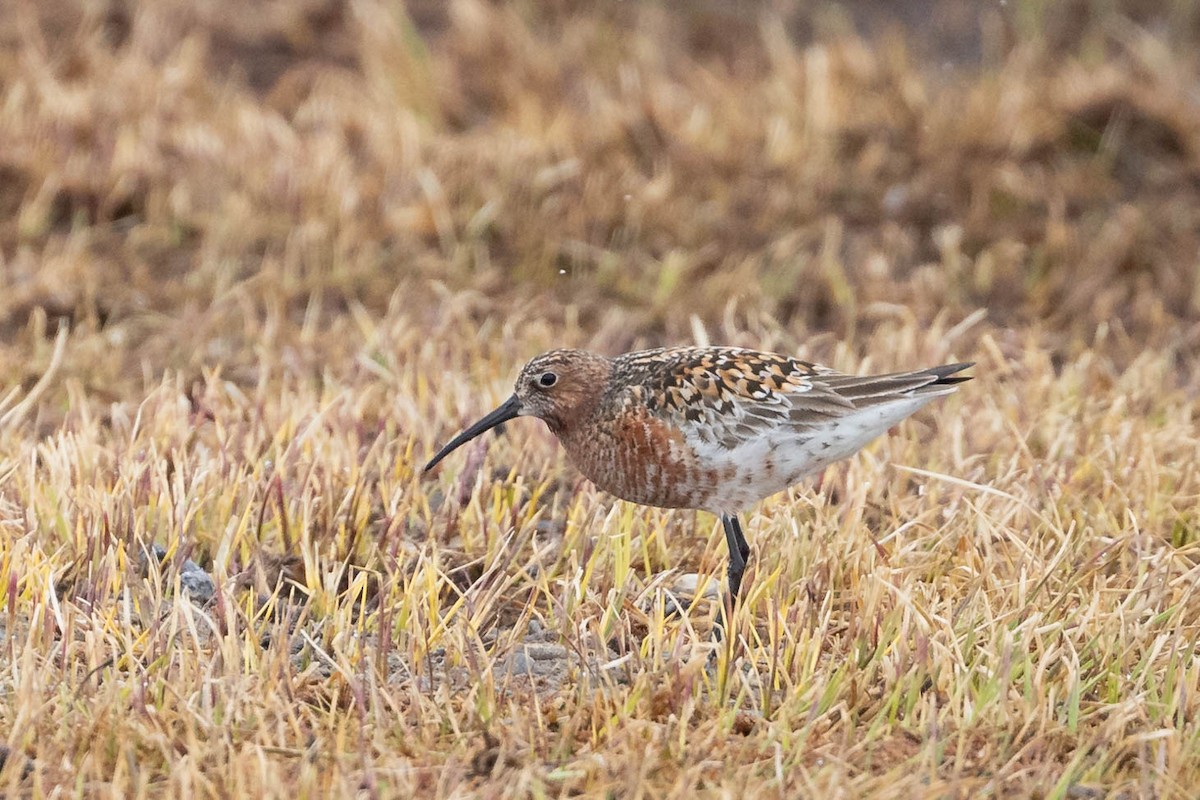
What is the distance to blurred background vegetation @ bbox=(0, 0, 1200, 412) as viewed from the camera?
6.71 meters

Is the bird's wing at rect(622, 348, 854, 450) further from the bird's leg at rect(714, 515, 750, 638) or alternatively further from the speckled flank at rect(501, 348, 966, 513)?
the bird's leg at rect(714, 515, 750, 638)

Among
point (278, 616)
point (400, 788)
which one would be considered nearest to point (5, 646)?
point (278, 616)

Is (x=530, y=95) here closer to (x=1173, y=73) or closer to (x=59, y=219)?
(x=59, y=219)

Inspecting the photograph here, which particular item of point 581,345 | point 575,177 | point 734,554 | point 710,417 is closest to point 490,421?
point 710,417

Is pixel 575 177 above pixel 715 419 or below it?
below

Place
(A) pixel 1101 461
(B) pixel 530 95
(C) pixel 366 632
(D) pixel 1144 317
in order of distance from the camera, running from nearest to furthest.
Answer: (C) pixel 366 632 → (A) pixel 1101 461 → (D) pixel 1144 317 → (B) pixel 530 95

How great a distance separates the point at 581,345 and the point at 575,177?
1.37 metres

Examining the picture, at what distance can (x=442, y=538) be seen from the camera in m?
4.66

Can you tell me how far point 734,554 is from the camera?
14.0 feet

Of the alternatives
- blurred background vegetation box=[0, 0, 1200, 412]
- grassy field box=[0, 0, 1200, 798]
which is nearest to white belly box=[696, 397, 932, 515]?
grassy field box=[0, 0, 1200, 798]

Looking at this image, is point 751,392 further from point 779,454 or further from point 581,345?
point 581,345

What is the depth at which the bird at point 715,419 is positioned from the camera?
13.9 ft

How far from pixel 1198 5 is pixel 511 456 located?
5.89 metres

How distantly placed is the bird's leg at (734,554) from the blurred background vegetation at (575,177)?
83.3 inches
